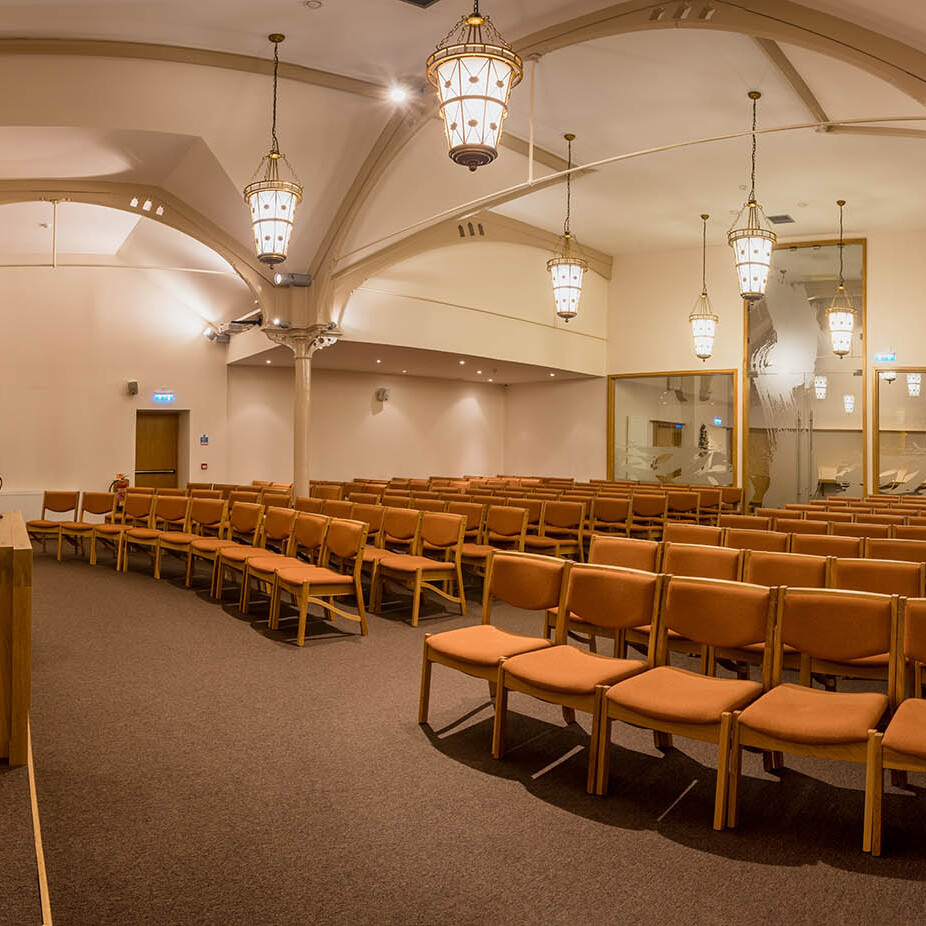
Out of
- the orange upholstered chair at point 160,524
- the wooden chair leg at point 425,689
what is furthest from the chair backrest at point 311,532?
the wooden chair leg at point 425,689

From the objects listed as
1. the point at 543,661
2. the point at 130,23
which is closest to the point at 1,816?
the point at 543,661

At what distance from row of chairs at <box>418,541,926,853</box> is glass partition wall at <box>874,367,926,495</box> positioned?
12645mm

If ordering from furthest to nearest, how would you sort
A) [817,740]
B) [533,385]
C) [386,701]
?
[533,385]
[386,701]
[817,740]

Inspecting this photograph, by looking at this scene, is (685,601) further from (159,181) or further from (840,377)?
(840,377)

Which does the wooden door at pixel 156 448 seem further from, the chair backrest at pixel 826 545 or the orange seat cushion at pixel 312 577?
the chair backrest at pixel 826 545

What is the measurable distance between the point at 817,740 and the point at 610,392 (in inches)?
607

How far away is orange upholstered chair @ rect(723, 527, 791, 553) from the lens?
5617mm

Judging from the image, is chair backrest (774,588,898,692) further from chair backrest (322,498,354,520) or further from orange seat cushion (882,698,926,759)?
chair backrest (322,498,354,520)

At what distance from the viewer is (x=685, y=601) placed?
371cm

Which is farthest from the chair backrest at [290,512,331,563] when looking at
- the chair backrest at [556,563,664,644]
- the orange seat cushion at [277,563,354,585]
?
the chair backrest at [556,563,664,644]

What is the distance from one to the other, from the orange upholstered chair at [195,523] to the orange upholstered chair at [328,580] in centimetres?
211

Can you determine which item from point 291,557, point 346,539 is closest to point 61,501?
point 291,557

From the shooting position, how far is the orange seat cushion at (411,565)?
20.5ft

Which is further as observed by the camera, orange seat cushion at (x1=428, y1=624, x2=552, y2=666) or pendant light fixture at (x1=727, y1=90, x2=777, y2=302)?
pendant light fixture at (x1=727, y1=90, x2=777, y2=302)
